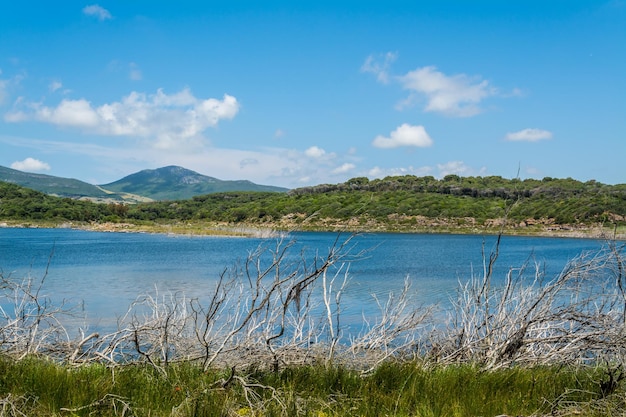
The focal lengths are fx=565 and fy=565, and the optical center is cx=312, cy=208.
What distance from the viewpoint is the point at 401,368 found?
596cm

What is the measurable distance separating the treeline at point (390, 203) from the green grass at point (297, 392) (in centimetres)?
7578

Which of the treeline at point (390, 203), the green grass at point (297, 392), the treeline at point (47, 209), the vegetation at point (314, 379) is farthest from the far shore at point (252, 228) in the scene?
the green grass at point (297, 392)

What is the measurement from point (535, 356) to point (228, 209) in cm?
10767

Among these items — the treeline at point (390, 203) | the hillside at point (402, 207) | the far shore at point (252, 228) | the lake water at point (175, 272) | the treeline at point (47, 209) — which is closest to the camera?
the lake water at point (175, 272)

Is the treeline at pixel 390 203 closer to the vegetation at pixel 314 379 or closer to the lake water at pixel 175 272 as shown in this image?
the lake water at pixel 175 272

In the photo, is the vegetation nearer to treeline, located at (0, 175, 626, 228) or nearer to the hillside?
the hillside

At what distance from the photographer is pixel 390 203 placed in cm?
10425

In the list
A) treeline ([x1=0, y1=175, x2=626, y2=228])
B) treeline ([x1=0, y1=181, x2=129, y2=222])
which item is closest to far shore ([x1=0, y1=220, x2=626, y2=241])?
treeline ([x1=0, y1=175, x2=626, y2=228])

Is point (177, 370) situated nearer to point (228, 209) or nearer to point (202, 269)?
point (202, 269)

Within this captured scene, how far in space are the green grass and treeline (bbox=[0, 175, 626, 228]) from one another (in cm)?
7578

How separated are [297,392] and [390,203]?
10006cm

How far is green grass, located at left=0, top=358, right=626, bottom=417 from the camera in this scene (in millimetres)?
4686

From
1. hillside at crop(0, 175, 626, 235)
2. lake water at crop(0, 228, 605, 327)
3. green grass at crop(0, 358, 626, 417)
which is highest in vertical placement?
hillside at crop(0, 175, 626, 235)

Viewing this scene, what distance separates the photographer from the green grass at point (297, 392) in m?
4.69
